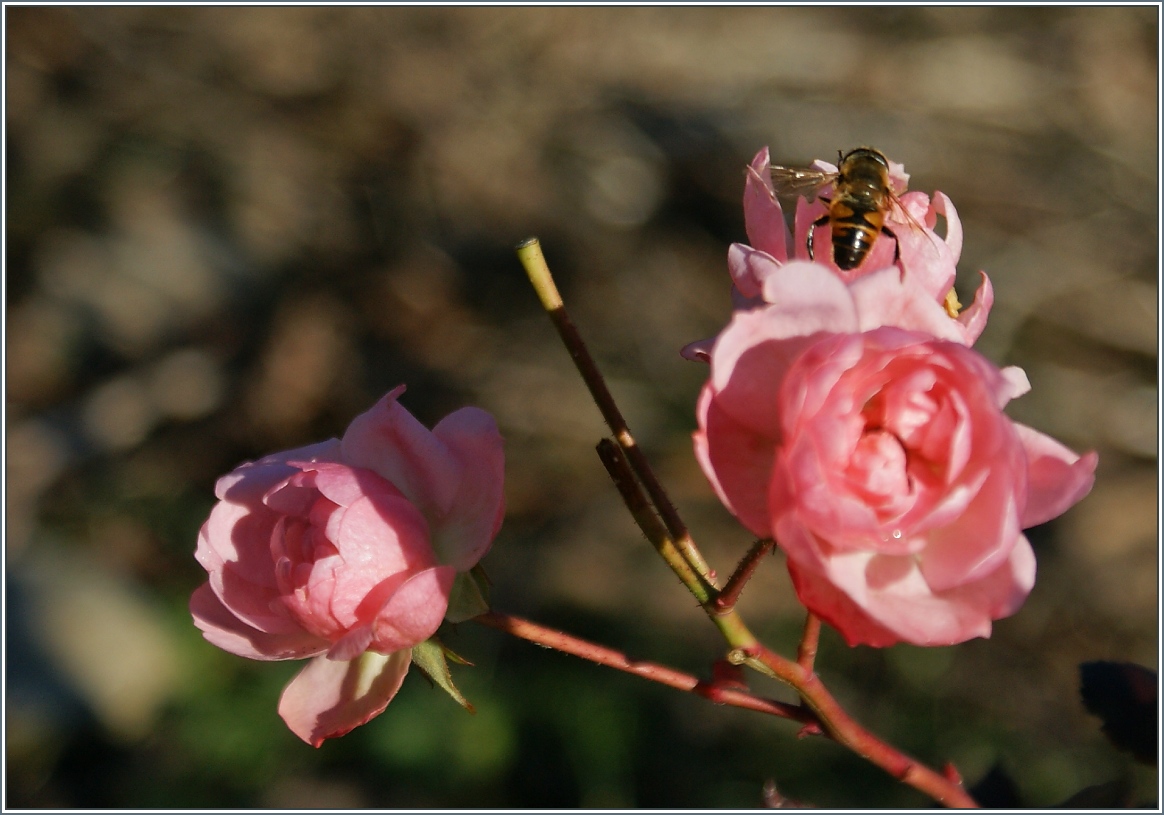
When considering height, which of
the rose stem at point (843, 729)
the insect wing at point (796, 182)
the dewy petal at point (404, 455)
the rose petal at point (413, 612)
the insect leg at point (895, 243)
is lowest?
the rose stem at point (843, 729)

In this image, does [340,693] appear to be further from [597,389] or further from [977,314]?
[977,314]

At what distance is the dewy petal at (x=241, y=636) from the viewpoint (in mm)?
1215

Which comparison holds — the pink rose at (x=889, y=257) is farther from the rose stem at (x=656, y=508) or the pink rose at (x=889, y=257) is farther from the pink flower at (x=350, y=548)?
the pink flower at (x=350, y=548)

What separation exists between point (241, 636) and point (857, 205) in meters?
0.95

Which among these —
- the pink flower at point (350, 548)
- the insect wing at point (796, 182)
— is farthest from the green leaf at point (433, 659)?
the insect wing at point (796, 182)

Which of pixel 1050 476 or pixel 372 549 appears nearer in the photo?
pixel 1050 476

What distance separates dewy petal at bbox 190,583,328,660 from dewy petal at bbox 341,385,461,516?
0.72 ft

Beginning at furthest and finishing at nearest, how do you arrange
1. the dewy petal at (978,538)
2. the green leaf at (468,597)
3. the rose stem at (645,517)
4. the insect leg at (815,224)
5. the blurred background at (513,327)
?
the blurred background at (513,327), the insect leg at (815,224), the green leaf at (468,597), the rose stem at (645,517), the dewy petal at (978,538)

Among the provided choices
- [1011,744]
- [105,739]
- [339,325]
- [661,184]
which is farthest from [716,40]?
[105,739]

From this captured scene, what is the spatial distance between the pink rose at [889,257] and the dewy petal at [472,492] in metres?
0.27

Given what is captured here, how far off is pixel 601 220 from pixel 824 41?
1.31 m

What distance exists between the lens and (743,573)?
39.6 inches

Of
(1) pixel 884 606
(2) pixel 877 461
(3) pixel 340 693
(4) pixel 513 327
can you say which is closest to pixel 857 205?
(2) pixel 877 461

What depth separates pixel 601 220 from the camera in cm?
427
